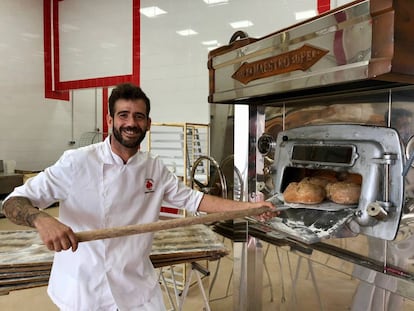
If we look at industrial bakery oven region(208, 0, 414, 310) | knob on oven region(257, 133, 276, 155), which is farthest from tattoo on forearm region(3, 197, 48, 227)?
knob on oven region(257, 133, 276, 155)

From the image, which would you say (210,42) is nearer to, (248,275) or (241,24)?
(241,24)

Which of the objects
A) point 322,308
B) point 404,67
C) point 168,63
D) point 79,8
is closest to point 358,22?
point 404,67

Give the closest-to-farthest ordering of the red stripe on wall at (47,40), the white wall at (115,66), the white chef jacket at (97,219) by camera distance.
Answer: the white chef jacket at (97,219) < the white wall at (115,66) < the red stripe on wall at (47,40)

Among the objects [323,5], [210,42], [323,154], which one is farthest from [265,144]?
[210,42]

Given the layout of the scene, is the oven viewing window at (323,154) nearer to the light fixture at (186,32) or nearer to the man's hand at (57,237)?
the man's hand at (57,237)

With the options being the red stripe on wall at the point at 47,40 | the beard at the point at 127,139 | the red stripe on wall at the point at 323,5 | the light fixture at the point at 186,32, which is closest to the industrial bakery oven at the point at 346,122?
the beard at the point at 127,139

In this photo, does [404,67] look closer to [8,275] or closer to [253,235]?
[253,235]

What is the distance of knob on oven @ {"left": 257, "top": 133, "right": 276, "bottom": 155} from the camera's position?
1634mm

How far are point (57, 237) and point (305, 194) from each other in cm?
84

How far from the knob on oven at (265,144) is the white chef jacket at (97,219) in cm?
56

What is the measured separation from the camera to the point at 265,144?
5.46 feet

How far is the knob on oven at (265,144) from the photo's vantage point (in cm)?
163

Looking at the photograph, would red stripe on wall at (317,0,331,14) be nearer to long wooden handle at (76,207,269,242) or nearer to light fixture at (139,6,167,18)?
light fixture at (139,6,167,18)

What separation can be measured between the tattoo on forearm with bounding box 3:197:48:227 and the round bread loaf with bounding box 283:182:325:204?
871 mm
